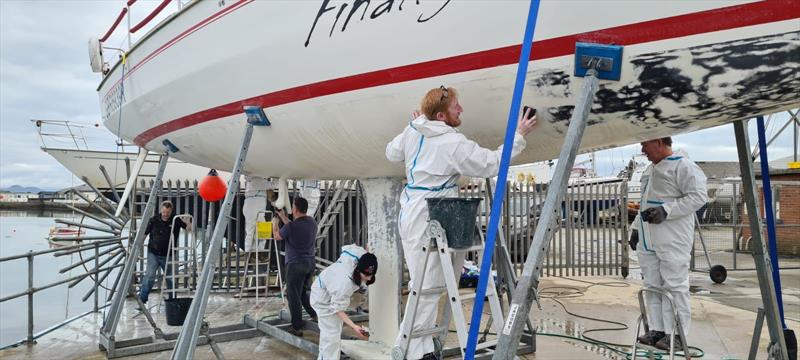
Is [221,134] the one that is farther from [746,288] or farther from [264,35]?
[746,288]

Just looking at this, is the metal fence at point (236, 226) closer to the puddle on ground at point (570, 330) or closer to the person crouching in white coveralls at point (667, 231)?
the puddle on ground at point (570, 330)

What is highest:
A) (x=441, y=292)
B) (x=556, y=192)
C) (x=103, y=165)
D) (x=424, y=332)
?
(x=103, y=165)

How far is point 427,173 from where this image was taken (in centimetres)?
322

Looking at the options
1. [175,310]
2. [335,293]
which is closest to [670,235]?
[335,293]

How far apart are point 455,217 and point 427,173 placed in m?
0.31

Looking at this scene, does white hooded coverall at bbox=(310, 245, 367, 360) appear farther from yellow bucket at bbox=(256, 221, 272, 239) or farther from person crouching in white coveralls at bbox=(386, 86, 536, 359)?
yellow bucket at bbox=(256, 221, 272, 239)

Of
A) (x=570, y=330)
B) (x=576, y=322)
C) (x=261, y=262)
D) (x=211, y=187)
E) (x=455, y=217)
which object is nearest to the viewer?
(x=455, y=217)

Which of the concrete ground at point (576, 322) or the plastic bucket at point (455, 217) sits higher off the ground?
the plastic bucket at point (455, 217)

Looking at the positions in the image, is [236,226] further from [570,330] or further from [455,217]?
[455,217]

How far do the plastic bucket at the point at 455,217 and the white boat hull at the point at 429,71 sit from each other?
497mm

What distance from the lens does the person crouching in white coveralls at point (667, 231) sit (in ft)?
13.0

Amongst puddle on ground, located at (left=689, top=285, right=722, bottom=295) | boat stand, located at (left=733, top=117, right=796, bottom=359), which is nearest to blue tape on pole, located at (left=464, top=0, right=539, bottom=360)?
boat stand, located at (left=733, top=117, right=796, bottom=359)

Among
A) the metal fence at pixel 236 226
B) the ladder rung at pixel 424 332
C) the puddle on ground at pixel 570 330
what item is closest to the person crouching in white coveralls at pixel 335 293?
the ladder rung at pixel 424 332

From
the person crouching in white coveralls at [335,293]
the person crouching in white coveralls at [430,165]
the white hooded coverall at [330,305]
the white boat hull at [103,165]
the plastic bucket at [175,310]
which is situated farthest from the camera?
the white boat hull at [103,165]
